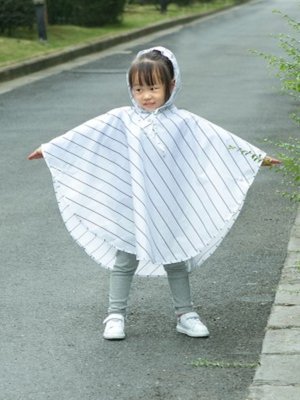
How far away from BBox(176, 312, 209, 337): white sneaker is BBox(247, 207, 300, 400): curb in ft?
0.93

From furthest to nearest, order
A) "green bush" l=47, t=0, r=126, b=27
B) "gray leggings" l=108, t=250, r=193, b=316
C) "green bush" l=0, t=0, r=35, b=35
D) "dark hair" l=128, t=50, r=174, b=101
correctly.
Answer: "green bush" l=47, t=0, r=126, b=27, "green bush" l=0, t=0, r=35, b=35, "gray leggings" l=108, t=250, r=193, b=316, "dark hair" l=128, t=50, r=174, b=101

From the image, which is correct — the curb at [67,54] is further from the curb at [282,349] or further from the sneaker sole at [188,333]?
the sneaker sole at [188,333]

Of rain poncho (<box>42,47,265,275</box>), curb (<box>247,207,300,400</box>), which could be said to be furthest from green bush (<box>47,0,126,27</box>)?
rain poncho (<box>42,47,265,275</box>)

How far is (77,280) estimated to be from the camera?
21.3ft

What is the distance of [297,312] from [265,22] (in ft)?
88.1

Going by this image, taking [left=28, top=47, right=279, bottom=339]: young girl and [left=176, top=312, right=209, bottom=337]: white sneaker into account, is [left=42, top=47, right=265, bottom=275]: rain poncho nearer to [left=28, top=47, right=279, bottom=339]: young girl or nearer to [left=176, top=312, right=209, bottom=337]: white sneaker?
[left=28, top=47, right=279, bottom=339]: young girl

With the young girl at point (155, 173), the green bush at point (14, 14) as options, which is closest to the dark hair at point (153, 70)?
the young girl at point (155, 173)

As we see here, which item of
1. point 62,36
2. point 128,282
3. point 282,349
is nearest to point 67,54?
point 62,36

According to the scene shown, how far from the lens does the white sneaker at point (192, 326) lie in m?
5.41

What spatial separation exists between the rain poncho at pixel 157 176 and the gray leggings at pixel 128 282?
9 centimetres

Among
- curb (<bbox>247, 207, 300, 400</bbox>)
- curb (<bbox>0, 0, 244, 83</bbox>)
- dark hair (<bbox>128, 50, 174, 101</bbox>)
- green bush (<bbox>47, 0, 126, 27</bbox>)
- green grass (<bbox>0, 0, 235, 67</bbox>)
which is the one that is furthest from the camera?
green bush (<bbox>47, 0, 126, 27</bbox>)

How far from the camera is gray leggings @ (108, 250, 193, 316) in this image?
18.2ft

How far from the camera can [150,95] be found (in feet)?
17.7

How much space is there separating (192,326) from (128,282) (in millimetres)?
353
